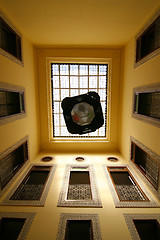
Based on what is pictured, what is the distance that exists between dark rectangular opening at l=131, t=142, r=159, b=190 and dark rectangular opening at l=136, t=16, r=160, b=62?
240 centimetres

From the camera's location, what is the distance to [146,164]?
3.30 meters

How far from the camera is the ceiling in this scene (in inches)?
103

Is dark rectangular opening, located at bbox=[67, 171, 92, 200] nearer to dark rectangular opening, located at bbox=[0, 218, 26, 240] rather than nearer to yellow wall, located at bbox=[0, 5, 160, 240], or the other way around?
yellow wall, located at bbox=[0, 5, 160, 240]

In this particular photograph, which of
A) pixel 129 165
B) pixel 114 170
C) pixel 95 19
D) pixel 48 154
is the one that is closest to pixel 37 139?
pixel 48 154

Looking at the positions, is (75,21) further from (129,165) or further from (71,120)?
(129,165)

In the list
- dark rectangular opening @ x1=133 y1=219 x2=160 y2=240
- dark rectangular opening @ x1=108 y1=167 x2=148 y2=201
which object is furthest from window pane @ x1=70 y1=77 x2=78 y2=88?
dark rectangular opening @ x1=133 y1=219 x2=160 y2=240

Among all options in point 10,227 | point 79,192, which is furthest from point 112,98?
Answer: point 10,227

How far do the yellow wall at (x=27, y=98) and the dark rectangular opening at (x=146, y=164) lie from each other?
124 inches

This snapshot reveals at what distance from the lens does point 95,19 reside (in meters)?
3.09

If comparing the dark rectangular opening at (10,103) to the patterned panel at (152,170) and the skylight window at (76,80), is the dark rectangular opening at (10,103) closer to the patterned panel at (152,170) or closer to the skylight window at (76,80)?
the skylight window at (76,80)

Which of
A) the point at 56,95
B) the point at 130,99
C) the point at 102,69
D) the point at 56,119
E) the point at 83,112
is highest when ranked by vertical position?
the point at 102,69

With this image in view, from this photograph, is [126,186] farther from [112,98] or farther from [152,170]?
[112,98]

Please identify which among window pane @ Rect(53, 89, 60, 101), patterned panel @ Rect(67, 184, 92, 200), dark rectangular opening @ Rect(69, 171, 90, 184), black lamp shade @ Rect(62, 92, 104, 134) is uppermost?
window pane @ Rect(53, 89, 60, 101)

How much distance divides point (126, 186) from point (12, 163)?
2847 mm
